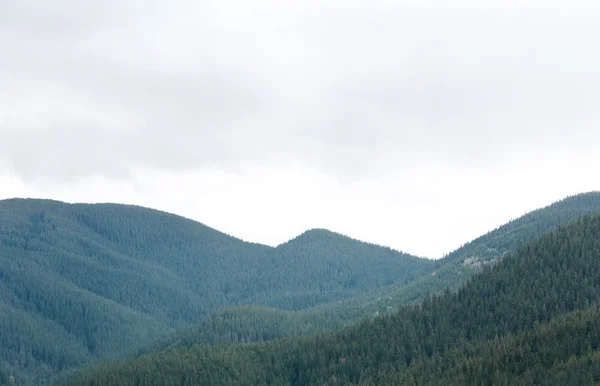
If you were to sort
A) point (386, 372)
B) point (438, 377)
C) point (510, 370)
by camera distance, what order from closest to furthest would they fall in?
point (510, 370), point (438, 377), point (386, 372)

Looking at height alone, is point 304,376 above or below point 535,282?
below

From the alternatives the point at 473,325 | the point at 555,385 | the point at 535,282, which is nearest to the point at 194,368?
the point at 473,325

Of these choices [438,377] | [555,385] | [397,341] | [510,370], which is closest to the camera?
[555,385]

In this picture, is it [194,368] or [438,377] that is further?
[194,368]

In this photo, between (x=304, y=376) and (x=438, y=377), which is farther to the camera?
(x=304, y=376)

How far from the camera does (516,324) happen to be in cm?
18300

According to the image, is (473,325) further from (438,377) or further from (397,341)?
(438,377)

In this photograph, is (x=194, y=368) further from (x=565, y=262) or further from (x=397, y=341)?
(x=565, y=262)

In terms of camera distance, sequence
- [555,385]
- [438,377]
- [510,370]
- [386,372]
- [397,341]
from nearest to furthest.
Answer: [555,385], [510,370], [438,377], [386,372], [397,341]

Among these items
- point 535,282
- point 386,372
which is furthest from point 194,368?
point 535,282

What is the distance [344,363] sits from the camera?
19200cm

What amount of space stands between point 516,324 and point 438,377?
110 feet

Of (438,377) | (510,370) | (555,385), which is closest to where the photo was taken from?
(555,385)

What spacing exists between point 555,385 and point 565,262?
6901 centimetres
